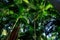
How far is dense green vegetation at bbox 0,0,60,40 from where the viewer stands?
4.29 feet

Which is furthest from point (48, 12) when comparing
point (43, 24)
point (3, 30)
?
point (3, 30)

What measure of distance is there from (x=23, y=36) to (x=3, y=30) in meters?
0.20

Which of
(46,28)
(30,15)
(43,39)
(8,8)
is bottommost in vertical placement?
(43,39)

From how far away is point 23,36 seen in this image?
1.53m

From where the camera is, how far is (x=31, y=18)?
1374 millimetres

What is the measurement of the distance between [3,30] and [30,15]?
34 cm

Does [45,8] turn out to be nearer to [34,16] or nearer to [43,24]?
[34,16]

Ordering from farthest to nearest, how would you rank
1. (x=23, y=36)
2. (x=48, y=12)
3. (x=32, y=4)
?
1. (x=23, y=36)
2. (x=48, y=12)
3. (x=32, y=4)

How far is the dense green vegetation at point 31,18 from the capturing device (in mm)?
1308

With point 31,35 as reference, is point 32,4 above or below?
above

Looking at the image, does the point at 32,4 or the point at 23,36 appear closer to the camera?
the point at 32,4

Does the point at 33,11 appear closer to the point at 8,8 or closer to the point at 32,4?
the point at 32,4

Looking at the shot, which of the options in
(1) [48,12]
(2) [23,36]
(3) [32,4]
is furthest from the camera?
(2) [23,36]

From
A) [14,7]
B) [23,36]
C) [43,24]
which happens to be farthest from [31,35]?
[14,7]
